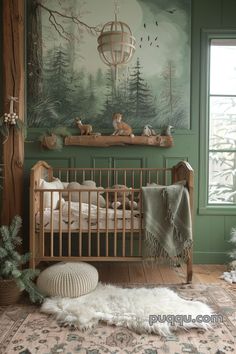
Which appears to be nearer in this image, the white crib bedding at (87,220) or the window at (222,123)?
the white crib bedding at (87,220)

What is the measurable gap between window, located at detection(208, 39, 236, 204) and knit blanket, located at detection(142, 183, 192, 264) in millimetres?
908

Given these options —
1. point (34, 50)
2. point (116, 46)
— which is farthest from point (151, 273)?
point (34, 50)

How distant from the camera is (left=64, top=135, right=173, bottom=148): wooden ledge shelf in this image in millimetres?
3299

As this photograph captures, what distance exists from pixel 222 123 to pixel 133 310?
6.75 feet

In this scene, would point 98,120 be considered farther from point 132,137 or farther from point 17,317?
point 17,317

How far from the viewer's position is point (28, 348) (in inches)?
71.1

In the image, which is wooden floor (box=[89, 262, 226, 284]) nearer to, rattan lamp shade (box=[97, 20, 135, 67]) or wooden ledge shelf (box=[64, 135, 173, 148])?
wooden ledge shelf (box=[64, 135, 173, 148])

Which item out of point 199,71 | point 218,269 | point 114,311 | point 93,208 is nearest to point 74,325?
point 114,311

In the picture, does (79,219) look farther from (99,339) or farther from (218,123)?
Result: (218,123)

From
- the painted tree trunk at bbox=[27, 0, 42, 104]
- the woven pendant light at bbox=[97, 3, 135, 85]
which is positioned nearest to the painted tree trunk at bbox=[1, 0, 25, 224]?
the painted tree trunk at bbox=[27, 0, 42, 104]

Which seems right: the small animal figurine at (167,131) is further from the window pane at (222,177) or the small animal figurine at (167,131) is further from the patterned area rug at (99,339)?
the patterned area rug at (99,339)

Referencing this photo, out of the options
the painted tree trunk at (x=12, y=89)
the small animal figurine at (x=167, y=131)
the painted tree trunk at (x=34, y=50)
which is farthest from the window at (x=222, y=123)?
the painted tree trunk at (x=12, y=89)

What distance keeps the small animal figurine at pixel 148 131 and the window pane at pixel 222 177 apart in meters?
0.61

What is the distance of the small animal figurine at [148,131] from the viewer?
331cm
